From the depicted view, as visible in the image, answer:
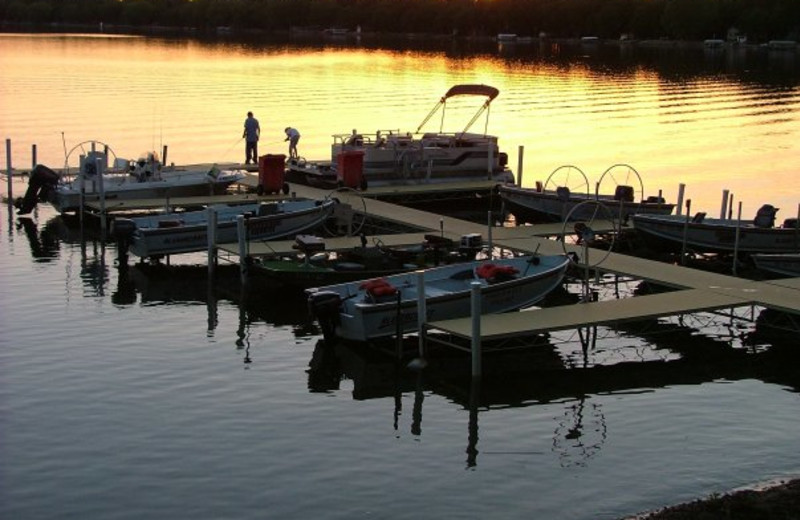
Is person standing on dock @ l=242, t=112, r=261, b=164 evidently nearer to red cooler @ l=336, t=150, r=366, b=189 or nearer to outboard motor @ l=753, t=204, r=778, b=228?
red cooler @ l=336, t=150, r=366, b=189

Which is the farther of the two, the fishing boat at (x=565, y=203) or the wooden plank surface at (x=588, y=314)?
the fishing boat at (x=565, y=203)

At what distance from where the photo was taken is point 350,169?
44.0 m

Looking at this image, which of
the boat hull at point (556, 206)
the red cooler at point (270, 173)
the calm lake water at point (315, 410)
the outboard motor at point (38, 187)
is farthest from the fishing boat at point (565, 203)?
the outboard motor at point (38, 187)

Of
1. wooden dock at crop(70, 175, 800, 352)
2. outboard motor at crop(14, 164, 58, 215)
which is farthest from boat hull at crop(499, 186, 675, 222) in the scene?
outboard motor at crop(14, 164, 58, 215)

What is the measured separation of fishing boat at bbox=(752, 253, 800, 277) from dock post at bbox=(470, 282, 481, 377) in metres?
9.48

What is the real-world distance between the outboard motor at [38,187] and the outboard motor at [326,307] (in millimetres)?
18683

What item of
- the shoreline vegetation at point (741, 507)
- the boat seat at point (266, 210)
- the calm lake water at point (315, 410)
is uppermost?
the boat seat at point (266, 210)

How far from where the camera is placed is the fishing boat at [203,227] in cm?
Answer: 3509

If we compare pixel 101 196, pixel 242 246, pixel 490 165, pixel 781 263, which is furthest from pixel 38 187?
pixel 781 263

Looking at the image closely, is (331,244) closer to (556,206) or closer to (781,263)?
(556,206)

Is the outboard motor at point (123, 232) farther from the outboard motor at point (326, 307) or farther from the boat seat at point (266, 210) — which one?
the outboard motor at point (326, 307)

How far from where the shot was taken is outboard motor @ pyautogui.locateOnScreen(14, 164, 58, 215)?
43.4 metres

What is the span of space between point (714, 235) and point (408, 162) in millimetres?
13663

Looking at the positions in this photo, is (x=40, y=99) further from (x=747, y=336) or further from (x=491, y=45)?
(x=491, y=45)
